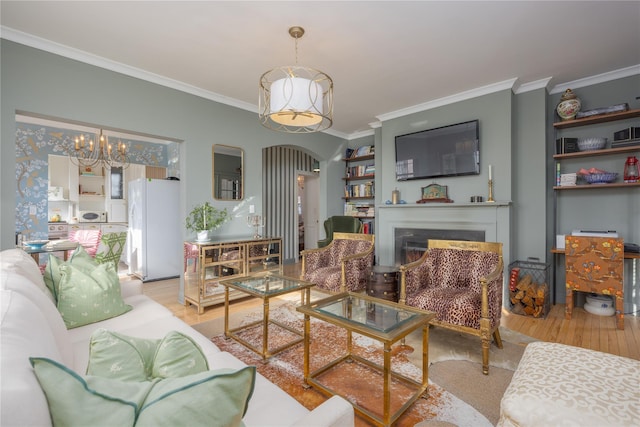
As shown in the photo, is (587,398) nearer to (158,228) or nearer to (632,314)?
(632,314)

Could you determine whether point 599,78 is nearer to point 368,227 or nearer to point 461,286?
point 461,286

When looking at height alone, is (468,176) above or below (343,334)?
above

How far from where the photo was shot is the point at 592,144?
3.38m

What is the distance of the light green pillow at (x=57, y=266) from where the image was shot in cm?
184

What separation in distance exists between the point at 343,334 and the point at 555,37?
3292mm

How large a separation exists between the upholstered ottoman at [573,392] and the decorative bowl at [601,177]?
111 inches

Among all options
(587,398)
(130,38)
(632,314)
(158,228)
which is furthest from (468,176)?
(158,228)

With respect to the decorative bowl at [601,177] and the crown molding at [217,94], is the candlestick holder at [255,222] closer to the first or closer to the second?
the crown molding at [217,94]

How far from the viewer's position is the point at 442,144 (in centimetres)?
418

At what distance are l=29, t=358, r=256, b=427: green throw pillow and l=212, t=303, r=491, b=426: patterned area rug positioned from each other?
1.30 meters

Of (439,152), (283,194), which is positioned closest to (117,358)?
(439,152)

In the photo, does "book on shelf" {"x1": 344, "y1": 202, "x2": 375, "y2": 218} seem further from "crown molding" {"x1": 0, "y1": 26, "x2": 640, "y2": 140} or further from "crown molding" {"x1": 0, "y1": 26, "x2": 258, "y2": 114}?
"crown molding" {"x1": 0, "y1": 26, "x2": 258, "y2": 114}

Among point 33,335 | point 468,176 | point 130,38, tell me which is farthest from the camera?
point 468,176

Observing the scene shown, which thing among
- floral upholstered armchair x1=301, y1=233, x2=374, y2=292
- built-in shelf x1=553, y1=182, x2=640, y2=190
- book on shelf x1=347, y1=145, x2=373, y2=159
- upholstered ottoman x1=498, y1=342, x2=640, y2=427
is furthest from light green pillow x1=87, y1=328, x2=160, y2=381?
book on shelf x1=347, y1=145, x2=373, y2=159
